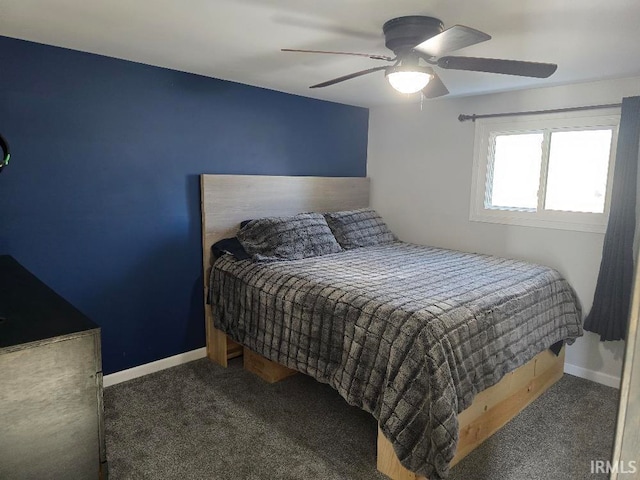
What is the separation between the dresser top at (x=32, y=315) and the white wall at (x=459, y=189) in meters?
3.06

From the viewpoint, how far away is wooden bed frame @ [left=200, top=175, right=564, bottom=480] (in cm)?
216

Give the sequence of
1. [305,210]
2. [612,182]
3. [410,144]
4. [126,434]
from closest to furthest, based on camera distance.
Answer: [126,434], [612,182], [305,210], [410,144]

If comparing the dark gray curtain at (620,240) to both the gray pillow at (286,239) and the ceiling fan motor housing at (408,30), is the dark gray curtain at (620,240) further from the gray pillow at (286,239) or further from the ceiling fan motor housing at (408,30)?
the gray pillow at (286,239)

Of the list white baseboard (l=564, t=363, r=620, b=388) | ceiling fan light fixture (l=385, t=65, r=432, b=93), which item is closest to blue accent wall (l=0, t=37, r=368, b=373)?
ceiling fan light fixture (l=385, t=65, r=432, b=93)

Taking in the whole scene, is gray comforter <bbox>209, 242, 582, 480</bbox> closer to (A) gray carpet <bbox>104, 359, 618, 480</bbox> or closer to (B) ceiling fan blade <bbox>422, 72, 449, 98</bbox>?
(A) gray carpet <bbox>104, 359, 618, 480</bbox>

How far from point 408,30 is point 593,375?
2698 millimetres

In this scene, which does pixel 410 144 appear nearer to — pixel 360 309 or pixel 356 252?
pixel 356 252

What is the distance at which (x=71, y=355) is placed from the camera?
4.20ft

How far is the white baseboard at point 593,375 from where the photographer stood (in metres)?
2.94

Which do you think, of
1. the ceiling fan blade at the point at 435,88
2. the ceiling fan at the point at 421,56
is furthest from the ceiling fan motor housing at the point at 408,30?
the ceiling fan blade at the point at 435,88

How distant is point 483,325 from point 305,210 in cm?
202

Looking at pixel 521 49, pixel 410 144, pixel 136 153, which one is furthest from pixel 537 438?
pixel 136 153

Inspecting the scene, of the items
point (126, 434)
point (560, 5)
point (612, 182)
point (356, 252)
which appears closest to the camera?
point (560, 5)

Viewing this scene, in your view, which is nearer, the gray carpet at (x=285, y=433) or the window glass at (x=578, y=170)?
the gray carpet at (x=285, y=433)
